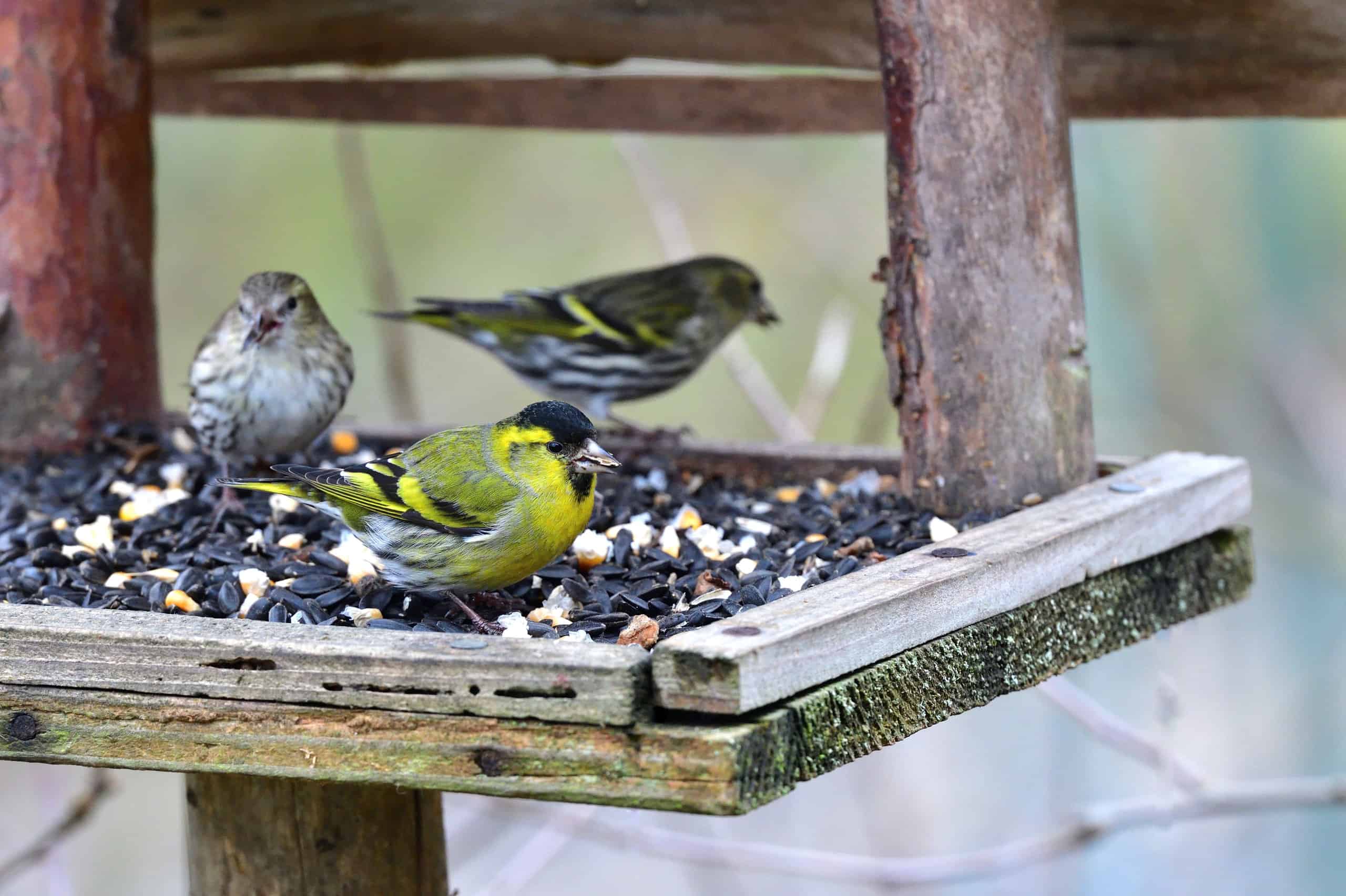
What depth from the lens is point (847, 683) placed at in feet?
8.11

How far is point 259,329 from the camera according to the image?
14.0 ft

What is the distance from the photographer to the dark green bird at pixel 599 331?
5316 millimetres

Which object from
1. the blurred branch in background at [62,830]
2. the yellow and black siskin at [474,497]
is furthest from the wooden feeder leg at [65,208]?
the yellow and black siskin at [474,497]

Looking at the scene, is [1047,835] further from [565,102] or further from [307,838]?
[565,102]

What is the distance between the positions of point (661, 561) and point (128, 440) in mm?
2078

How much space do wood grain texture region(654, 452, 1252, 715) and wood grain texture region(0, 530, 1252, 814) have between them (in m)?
Answer: 0.05

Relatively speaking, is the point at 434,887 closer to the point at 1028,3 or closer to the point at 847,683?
the point at 847,683

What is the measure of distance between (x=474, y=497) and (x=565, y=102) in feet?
7.74

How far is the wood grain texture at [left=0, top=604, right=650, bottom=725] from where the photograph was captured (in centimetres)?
226

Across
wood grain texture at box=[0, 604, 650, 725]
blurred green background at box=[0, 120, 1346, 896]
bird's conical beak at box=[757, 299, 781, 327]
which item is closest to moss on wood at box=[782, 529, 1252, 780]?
wood grain texture at box=[0, 604, 650, 725]

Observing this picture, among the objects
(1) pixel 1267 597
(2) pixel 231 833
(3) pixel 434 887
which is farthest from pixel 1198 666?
(2) pixel 231 833

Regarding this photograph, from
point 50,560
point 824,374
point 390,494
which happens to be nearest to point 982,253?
point 390,494

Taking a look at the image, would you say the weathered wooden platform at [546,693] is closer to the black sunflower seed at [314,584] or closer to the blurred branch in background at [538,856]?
the black sunflower seed at [314,584]

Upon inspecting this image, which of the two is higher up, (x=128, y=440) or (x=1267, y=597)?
(x=128, y=440)
